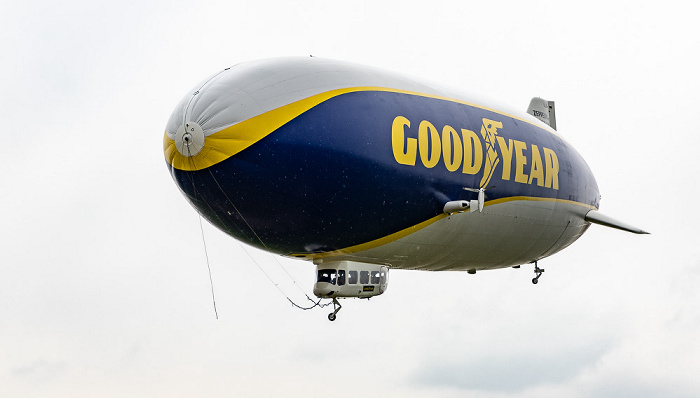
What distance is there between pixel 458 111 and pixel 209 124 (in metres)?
6.62

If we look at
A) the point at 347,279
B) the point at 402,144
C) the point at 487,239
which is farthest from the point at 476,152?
the point at 347,279

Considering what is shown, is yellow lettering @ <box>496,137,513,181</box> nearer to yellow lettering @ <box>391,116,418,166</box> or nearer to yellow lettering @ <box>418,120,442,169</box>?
yellow lettering @ <box>418,120,442,169</box>

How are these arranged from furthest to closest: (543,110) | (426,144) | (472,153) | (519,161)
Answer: (543,110), (519,161), (472,153), (426,144)

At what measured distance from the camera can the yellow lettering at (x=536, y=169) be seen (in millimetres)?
22000

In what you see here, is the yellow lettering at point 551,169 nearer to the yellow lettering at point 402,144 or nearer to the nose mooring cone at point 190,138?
the yellow lettering at point 402,144

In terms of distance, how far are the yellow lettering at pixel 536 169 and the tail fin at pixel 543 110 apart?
31.7ft

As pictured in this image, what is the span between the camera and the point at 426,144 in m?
18.0

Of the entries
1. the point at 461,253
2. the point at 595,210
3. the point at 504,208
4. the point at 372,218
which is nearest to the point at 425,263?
the point at 461,253

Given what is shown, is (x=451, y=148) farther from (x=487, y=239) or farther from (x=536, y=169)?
(x=536, y=169)

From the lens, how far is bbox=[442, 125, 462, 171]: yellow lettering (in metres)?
18.5

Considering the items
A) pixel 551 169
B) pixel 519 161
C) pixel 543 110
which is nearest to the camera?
pixel 519 161

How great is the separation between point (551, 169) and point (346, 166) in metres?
Answer: 8.96

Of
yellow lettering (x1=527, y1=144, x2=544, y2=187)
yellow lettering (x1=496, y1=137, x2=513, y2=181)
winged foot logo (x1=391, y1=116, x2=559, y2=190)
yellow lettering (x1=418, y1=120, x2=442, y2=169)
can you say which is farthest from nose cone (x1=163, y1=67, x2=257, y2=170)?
yellow lettering (x1=527, y1=144, x2=544, y2=187)

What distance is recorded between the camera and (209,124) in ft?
53.1
